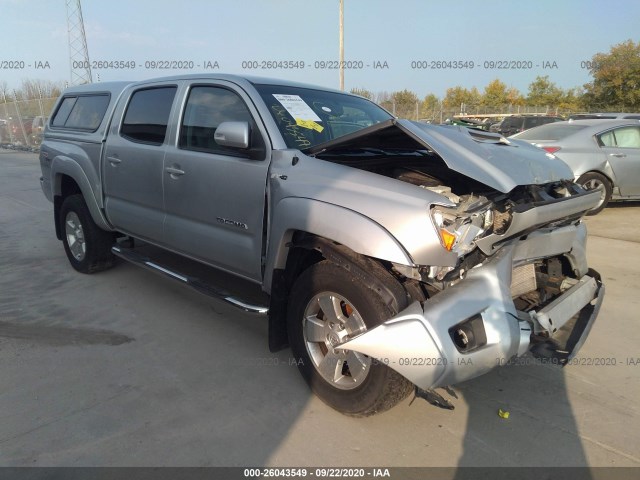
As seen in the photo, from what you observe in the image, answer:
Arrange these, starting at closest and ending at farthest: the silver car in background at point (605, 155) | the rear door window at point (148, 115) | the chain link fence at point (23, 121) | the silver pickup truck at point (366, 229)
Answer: the silver pickup truck at point (366, 229)
the rear door window at point (148, 115)
the silver car in background at point (605, 155)
the chain link fence at point (23, 121)

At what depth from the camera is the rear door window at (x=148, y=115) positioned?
13.3ft

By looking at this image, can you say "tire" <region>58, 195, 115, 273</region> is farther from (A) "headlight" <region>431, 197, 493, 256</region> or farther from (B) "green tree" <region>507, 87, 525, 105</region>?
(B) "green tree" <region>507, 87, 525, 105</region>

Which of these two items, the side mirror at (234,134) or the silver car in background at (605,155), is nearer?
the side mirror at (234,134)

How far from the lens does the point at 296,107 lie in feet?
11.6

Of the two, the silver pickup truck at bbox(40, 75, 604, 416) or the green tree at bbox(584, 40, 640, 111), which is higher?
the green tree at bbox(584, 40, 640, 111)

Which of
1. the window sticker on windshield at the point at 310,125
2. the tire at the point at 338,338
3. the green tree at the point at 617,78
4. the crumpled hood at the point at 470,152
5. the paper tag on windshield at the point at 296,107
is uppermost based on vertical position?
the green tree at the point at 617,78

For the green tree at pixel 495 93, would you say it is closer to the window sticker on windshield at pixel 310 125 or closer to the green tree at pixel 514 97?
the green tree at pixel 514 97

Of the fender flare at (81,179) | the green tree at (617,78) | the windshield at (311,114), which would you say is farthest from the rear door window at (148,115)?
the green tree at (617,78)

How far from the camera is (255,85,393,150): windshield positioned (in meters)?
3.32

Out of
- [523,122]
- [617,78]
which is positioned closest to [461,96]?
[617,78]

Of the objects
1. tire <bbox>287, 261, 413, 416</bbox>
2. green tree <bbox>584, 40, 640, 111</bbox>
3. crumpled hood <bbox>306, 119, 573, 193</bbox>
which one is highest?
green tree <bbox>584, 40, 640, 111</bbox>

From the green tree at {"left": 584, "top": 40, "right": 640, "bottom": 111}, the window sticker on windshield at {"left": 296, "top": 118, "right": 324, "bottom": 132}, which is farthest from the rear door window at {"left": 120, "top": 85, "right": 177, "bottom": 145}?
the green tree at {"left": 584, "top": 40, "right": 640, "bottom": 111}

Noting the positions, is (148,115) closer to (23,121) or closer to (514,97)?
(23,121)

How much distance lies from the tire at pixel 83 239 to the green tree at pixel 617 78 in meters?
33.3
